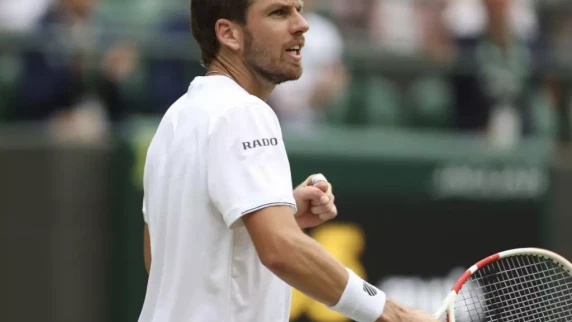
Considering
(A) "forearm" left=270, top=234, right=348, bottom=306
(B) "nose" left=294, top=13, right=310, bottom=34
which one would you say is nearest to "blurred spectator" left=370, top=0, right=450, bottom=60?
(B) "nose" left=294, top=13, right=310, bottom=34

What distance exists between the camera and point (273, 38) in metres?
3.72

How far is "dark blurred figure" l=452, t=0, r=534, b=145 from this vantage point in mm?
9469

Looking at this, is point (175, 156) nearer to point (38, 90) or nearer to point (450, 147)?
point (38, 90)

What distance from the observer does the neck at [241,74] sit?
377 centimetres

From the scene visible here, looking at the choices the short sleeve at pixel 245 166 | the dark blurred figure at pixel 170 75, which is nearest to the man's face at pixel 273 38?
the short sleeve at pixel 245 166

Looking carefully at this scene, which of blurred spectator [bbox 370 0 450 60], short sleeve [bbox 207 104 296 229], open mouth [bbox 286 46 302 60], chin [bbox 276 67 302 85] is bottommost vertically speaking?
short sleeve [bbox 207 104 296 229]

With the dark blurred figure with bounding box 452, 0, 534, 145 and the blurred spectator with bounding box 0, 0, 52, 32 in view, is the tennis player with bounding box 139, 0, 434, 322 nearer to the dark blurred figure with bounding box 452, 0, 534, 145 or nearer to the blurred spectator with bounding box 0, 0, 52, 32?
the blurred spectator with bounding box 0, 0, 52, 32

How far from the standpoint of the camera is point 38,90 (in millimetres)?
7902

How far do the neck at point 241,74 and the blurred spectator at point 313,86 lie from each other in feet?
15.5

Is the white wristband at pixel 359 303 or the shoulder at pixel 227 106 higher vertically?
the shoulder at pixel 227 106

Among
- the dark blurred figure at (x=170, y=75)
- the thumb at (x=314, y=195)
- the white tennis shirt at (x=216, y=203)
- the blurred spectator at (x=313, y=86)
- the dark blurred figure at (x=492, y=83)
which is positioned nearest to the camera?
the white tennis shirt at (x=216, y=203)

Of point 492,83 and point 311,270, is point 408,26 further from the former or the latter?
point 311,270

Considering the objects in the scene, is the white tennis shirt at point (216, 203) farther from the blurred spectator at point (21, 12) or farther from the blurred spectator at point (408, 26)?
the blurred spectator at point (408, 26)

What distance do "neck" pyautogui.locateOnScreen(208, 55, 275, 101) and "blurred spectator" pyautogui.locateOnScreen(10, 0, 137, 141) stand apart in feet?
13.5
